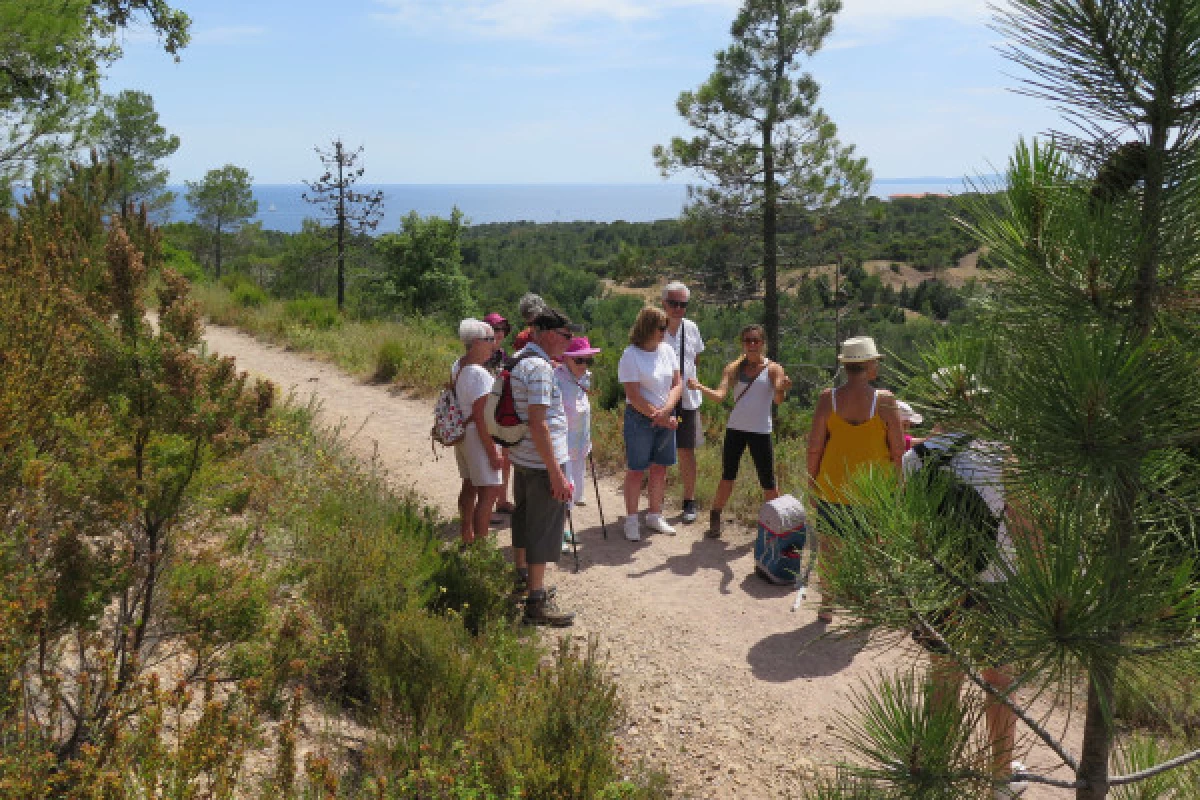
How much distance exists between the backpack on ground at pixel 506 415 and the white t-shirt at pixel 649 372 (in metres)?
1.38

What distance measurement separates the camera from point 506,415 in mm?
5020

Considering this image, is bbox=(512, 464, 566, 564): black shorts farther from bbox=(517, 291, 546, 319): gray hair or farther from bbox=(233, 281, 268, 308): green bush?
bbox=(233, 281, 268, 308): green bush

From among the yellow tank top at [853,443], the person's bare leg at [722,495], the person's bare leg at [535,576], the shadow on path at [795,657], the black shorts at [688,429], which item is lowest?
the shadow on path at [795,657]

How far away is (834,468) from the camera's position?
4.71 metres

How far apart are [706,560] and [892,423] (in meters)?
2.20

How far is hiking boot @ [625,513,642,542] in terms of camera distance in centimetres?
667

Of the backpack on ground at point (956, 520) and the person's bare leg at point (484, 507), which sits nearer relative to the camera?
the backpack on ground at point (956, 520)

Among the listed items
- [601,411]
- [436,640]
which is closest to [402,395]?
[601,411]

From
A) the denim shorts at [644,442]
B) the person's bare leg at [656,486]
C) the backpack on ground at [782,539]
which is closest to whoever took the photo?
the backpack on ground at [782,539]

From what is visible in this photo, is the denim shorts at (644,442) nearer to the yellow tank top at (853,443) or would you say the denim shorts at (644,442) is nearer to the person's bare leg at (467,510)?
the person's bare leg at (467,510)

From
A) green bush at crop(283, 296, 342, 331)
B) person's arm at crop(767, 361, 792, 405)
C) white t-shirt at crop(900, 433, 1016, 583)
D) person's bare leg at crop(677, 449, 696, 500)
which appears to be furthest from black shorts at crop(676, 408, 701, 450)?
green bush at crop(283, 296, 342, 331)

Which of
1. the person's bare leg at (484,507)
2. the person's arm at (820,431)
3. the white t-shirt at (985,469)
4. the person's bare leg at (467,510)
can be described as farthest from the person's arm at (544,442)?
the white t-shirt at (985,469)

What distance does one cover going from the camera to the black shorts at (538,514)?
5.06 m

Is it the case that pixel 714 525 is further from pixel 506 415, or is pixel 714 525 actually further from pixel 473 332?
pixel 473 332
